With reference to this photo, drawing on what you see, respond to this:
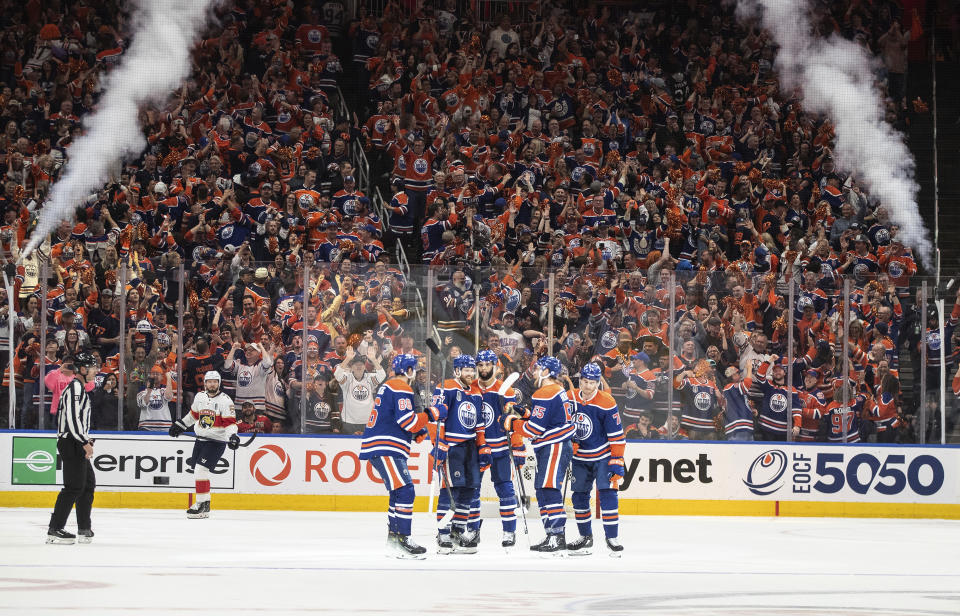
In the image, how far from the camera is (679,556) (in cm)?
1189

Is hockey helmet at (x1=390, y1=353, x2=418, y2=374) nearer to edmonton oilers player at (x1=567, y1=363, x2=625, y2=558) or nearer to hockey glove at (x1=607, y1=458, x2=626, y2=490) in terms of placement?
edmonton oilers player at (x1=567, y1=363, x2=625, y2=558)

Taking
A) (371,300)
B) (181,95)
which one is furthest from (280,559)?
(181,95)

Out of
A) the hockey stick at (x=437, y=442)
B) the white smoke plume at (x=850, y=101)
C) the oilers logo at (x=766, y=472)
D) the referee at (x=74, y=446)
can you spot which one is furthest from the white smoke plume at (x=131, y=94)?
the oilers logo at (x=766, y=472)

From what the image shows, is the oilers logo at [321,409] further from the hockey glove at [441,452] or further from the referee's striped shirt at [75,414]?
the referee's striped shirt at [75,414]

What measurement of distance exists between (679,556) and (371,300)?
16.0ft

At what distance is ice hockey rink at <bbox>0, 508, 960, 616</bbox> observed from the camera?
28.2 ft

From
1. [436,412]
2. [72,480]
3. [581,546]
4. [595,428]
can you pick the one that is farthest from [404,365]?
[72,480]

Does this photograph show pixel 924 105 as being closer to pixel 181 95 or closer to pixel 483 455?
pixel 181 95

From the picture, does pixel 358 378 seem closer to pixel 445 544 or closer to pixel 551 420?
pixel 445 544

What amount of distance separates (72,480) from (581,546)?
4098 mm

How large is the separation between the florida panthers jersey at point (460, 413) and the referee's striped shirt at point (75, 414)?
2.77 m

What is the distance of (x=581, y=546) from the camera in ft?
38.9

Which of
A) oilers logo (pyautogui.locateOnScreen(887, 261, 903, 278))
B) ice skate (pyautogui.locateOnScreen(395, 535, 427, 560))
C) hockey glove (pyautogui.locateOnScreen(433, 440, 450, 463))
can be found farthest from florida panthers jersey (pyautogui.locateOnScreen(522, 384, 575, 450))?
oilers logo (pyautogui.locateOnScreen(887, 261, 903, 278))

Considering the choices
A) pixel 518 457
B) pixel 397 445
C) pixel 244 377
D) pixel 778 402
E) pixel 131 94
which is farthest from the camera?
pixel 131 94
